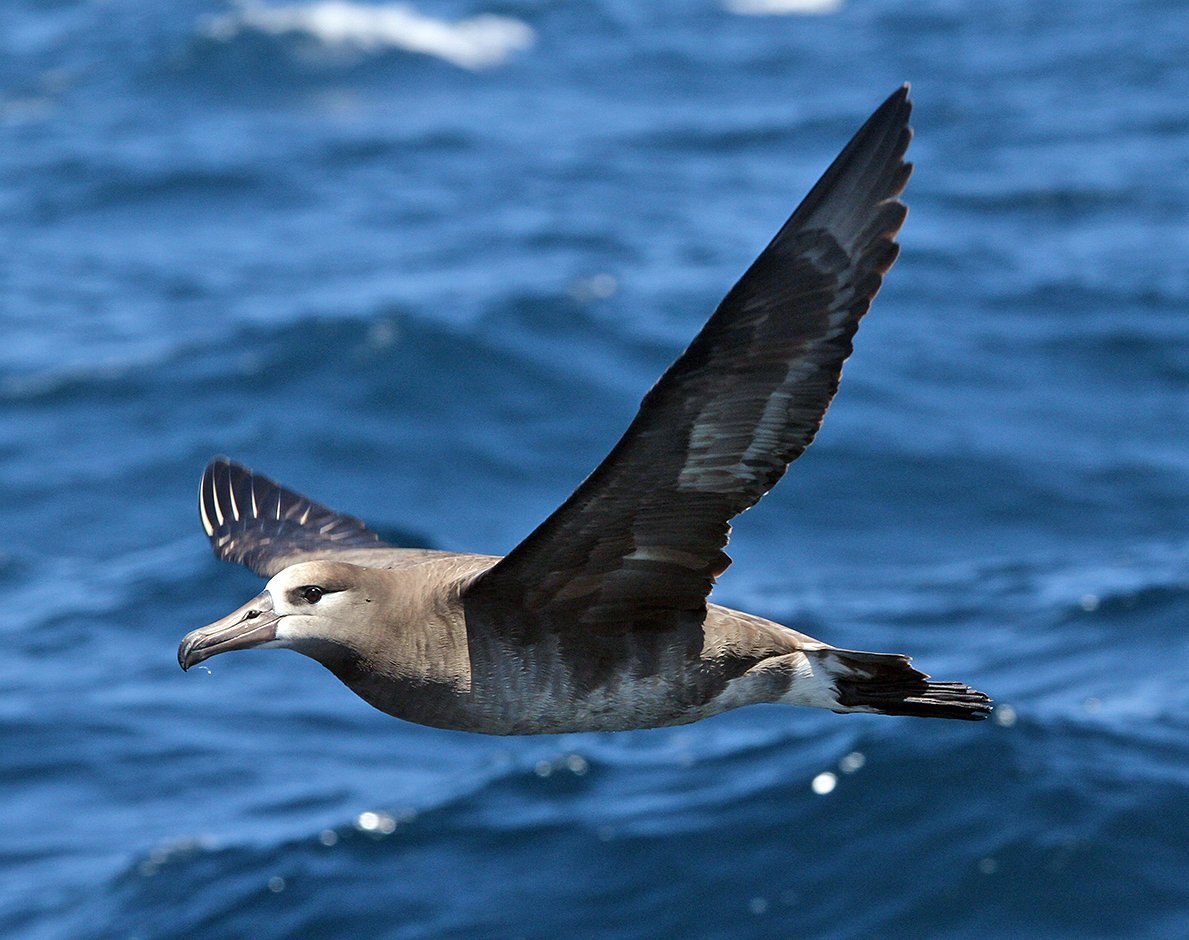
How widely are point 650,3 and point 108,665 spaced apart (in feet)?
77.1

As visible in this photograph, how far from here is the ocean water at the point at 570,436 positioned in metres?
11.8

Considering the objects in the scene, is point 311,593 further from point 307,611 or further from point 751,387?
point 751,387

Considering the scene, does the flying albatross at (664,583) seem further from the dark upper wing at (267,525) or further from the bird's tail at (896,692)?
the dark upper wing at (267,525)

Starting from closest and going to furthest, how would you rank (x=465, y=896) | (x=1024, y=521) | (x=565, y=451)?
1. (x=465, y=896)
2. (x=1024, y=521)
3. (x=565, y=451)

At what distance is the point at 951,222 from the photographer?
23.6 metres

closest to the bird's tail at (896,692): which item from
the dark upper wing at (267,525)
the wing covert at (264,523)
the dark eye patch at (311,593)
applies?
the dark eye patch at (311,593)

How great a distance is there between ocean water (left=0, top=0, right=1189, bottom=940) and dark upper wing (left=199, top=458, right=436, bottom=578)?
3376 mm

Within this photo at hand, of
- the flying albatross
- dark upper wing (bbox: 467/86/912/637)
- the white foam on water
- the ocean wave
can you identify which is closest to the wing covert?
the flying albatross

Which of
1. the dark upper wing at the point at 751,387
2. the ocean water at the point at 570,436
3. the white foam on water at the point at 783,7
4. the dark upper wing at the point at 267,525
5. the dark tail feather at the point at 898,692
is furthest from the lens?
the white foam on water at the point at 783,7

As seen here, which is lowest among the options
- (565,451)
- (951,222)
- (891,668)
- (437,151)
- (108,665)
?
(891,668)

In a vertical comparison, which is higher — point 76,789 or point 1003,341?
point 1003,341

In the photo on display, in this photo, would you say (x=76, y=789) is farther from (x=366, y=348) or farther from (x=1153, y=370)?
(x=1153, y=370)

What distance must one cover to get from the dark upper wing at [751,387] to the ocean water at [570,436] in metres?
5.01

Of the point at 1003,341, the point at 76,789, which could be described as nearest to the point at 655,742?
the point at 76,789
